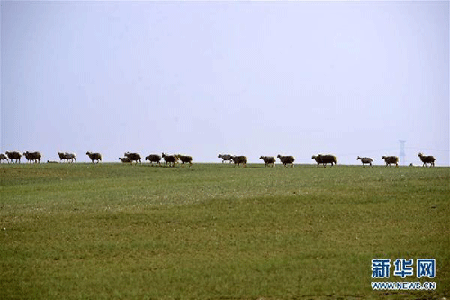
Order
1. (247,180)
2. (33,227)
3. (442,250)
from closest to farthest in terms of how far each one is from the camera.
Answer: (442,250) → (33,227) → (247,180)

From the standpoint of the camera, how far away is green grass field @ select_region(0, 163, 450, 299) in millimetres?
25281

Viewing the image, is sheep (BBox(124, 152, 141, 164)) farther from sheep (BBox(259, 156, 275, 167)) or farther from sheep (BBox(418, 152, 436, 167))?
sheep (BBox(418, 152, 436, 167))

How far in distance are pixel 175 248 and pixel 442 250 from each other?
512 inches

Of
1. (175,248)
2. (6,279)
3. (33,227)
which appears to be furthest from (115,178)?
(6,279)

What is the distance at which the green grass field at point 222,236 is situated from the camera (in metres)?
25.3

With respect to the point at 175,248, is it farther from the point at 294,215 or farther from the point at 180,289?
the point at 294,215

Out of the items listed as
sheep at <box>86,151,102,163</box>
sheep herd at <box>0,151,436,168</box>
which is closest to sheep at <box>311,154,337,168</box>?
sheep herd at <box>0,151,436,168</box>

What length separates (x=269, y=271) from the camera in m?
27.2

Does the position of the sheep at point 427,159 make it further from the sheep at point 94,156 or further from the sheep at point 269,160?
the sheep at point 94,156

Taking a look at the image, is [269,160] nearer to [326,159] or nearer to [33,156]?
[326,159]

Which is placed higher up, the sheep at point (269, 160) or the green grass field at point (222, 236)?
the sheep at point (269, 160)

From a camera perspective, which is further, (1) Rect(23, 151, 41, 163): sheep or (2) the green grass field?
(1) Rect(23, 151, 41, 163): sheep

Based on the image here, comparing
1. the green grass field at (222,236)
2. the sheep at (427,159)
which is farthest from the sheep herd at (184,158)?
the green grass field at (222,236)

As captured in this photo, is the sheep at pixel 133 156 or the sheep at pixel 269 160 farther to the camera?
the sheep at pixel 133 156
